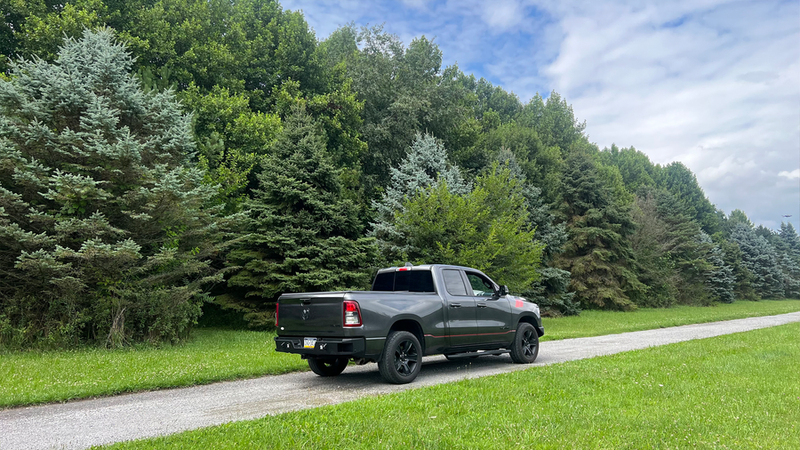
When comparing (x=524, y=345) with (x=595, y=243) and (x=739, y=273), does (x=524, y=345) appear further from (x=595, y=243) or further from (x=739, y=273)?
(x=739, y=273)

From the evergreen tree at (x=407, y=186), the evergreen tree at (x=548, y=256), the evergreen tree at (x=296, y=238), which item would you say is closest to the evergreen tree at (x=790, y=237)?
the evergreen tree at (x=548, y=256)

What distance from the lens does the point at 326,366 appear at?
940cm

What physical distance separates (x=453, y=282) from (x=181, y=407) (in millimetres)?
5296

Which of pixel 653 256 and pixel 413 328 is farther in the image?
pixel 653 256

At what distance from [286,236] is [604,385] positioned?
515 inches

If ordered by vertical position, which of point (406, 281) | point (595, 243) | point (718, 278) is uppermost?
point (595, 243)

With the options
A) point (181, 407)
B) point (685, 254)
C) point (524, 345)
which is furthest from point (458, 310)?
point (685, 254)

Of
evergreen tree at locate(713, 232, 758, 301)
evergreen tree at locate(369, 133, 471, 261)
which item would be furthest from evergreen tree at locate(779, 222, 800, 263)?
evergreen tree at locate(369, 133, 471, 261)

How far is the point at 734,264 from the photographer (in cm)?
5769

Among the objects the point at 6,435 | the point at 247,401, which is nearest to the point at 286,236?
the point at 247,401

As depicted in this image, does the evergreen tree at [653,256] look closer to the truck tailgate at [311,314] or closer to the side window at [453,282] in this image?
the side window at [453,282]

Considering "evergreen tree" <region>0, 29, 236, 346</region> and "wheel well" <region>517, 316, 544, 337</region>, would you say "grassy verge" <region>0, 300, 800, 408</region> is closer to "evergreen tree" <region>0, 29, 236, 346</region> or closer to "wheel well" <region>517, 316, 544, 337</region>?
"evergreen tree" <region>0, 29, 236, 346</region>

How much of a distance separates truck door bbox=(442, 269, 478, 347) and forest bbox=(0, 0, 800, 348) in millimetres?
8271

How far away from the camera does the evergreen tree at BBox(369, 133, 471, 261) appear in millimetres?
22391
